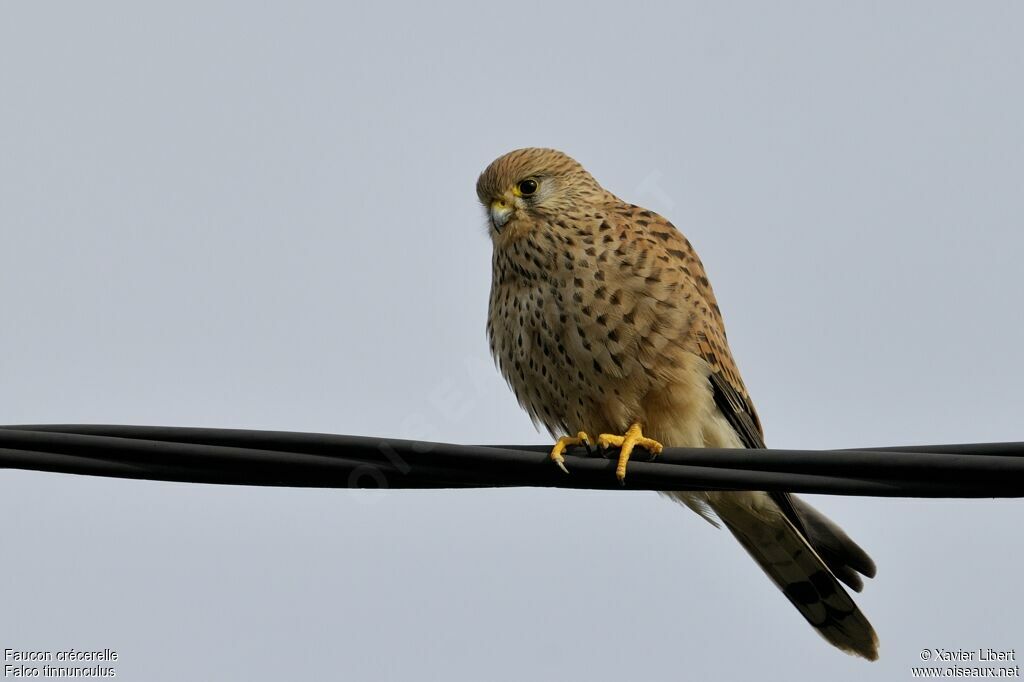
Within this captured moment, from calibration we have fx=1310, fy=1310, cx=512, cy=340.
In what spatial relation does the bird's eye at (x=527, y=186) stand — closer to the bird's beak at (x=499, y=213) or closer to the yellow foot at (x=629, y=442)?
the bird's beak at (x=499, y=213)

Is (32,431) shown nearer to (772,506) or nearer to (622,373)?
(622,373)

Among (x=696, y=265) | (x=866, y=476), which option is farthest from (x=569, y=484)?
(x=696, y=265)

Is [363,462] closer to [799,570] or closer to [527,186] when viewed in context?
[527,186]

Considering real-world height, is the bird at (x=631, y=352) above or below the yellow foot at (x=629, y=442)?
above

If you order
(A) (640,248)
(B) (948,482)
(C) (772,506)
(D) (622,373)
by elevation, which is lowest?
(B) (948,482)

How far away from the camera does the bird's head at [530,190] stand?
4.70 meters

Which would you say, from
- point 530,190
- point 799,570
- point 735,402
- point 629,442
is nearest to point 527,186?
point 530,190

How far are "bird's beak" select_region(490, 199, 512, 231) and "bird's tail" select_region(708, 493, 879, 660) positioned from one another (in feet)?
4.06

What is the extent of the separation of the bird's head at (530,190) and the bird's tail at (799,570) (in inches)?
45.8

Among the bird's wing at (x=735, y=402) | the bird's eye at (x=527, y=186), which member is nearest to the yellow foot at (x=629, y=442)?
the bird's wing at (x=735, y=402)

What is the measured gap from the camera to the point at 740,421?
14.9 feet

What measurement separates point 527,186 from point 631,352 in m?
→ 0.98

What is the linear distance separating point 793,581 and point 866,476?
2291 millimetres

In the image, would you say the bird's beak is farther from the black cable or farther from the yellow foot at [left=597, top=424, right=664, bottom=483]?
the black cable
